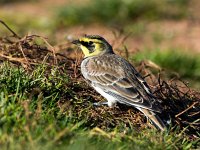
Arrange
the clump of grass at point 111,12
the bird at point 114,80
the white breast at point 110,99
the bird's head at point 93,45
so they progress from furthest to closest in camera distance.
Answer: the clump of grass at point 111,12 → the bird's head at point 93,45 → the white breast at point 110,99 → the bird at point 114,80

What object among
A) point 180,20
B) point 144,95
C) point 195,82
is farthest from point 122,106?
point 180,20

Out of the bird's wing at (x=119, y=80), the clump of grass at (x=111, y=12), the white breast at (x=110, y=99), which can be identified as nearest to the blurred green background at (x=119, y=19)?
the clump of grass at (x=111, y=12)

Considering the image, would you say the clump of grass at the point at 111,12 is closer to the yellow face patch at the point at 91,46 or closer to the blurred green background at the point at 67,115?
the blurred green background at the point at 67,115

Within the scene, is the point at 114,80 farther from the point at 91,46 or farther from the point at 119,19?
the point at 119,19

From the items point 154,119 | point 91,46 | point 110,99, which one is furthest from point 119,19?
point 154,119

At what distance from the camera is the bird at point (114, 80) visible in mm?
6965

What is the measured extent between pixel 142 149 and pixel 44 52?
3084 millimetres

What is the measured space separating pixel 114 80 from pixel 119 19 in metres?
7.50

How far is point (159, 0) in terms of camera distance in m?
15.5

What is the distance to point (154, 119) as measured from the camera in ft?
22.6

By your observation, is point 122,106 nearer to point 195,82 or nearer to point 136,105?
point 136,105

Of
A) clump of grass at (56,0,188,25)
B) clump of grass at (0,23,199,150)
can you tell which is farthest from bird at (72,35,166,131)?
clump of grass at (56,0,188,25)

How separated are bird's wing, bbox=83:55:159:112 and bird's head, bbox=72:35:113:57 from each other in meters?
0.23

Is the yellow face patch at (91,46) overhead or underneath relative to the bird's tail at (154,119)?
overhead
